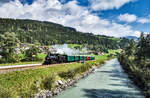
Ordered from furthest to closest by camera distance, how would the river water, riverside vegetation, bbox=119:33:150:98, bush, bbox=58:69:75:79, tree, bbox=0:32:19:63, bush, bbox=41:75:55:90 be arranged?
1. tree, bbox=0:32:19:63
2. bush, bbox=58:69:75:79
3. riverside vegetation, bbox=119:33:150:98
4. the river water
5. bush, bbox=41:75:55:90

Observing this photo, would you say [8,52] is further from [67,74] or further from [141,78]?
[141,78]

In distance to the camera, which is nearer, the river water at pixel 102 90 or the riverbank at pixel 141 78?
the river water at pixel 102 90

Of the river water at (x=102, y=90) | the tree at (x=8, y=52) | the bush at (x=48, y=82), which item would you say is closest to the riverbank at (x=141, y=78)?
the river water at (x=102, y=90)

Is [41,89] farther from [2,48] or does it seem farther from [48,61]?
[2,48]

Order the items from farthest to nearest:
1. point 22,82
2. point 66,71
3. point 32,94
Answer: point 66,71
point 22,82
point 32,94

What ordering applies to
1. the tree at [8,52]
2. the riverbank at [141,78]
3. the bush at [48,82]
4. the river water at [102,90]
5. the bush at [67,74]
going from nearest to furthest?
the bush at [48,82]
the river water at [102,90]
the riverbank at [141,78]
the bush at [67,74]
the tree at [8,52]

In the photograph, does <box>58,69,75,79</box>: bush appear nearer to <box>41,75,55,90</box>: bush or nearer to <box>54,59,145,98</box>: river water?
<box>54,59,145,98</box>: river water

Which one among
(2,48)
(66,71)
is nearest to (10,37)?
(2,48)

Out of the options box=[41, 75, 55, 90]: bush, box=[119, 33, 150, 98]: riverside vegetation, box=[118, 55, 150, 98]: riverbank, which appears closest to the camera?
box=[41, 75, 55, 90]: bush

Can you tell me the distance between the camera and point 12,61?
1939 inches

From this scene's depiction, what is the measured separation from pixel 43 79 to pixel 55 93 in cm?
306

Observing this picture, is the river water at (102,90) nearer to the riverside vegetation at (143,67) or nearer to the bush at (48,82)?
the riverside vegetation at (143,67)

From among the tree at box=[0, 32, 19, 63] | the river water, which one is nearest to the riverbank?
the river water

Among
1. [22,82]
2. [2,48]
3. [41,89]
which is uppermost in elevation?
[2,48]
